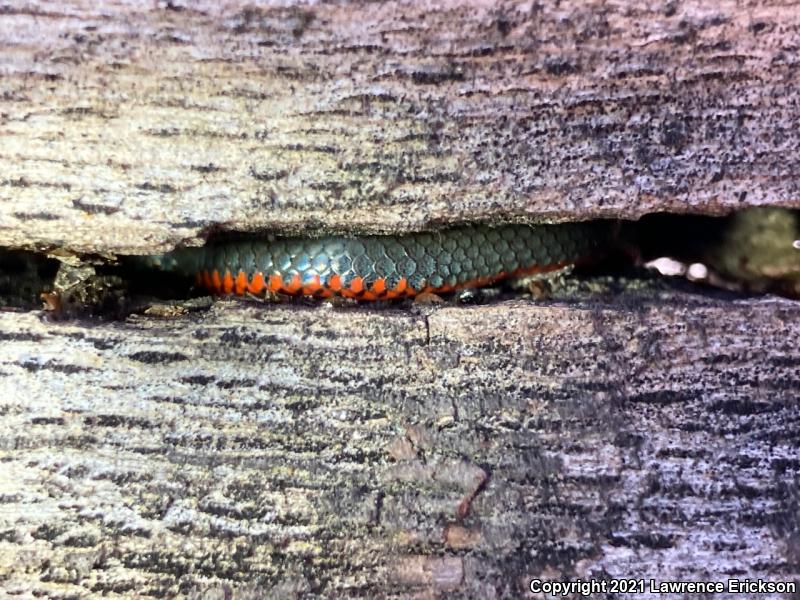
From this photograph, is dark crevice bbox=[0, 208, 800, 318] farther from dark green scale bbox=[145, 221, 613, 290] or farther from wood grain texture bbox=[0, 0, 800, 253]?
wood grain texture bbox=[0, 0, 800, 253]

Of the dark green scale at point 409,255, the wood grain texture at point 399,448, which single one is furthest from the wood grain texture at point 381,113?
the wood grain texture at point 399,448

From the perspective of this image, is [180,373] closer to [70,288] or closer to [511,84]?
[70,288]

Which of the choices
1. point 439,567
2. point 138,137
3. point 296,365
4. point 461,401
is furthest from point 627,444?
point 138,137

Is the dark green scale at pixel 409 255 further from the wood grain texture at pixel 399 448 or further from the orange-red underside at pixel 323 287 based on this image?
the wood grain texture at pixel 399 448

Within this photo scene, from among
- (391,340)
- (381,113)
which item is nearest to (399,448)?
(391,340)

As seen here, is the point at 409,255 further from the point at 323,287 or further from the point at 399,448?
the point at 399,448

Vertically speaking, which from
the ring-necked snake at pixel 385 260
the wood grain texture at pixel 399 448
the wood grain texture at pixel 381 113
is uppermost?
the wood grain texture at pixel 381 113
